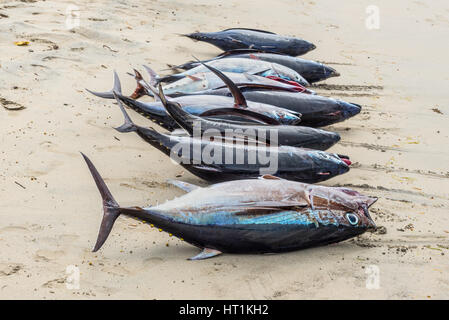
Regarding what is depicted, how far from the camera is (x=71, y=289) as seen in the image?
2980mm

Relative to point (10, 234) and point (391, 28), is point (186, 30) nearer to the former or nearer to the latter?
point (391, 28)

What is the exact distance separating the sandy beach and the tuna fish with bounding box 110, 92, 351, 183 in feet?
1.08

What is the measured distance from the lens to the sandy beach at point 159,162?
10.4 ft

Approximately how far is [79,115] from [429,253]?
3.10 m

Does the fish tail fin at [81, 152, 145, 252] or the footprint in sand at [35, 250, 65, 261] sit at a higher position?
the fish tail fin at [81, 152, 145, 252]

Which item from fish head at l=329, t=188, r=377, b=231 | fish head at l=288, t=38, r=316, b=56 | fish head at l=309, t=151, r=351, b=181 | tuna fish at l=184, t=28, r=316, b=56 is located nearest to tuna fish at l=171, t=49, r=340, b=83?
tuna fish at l=184, t=28, r=316, b=56

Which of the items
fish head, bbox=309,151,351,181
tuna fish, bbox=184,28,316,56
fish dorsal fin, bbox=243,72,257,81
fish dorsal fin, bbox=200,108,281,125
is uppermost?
tuna fish, bbox=184,28,316,56

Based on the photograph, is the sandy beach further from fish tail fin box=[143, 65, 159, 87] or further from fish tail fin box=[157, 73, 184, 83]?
fish tail fin box=[157, 73, 184, 83]

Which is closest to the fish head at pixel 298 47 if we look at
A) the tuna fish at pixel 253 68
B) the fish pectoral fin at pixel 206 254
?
the tuna fish at pixel 253 68

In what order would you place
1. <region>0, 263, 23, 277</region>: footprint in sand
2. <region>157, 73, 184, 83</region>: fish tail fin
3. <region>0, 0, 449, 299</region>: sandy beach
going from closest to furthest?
<region>0, 263, 23, 277</region>: footprint in sand < <region>0, 0, 449, 299</region>: sandy beach < <region>157, 73, 184, 83</region>: fish tail fin

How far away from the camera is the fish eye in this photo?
3.46 m

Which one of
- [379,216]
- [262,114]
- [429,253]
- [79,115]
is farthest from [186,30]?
[429,253]

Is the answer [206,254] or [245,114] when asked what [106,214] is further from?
[245,114]

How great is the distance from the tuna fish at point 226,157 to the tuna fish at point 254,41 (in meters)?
2.81
